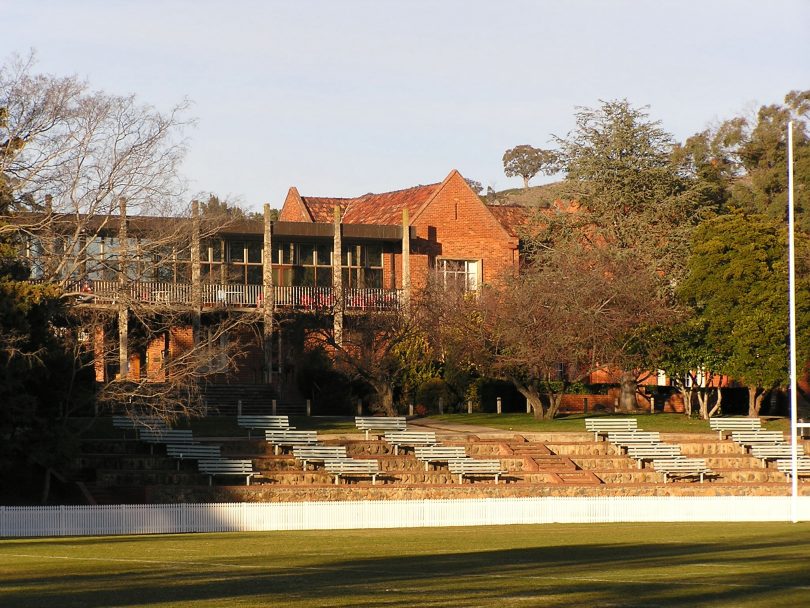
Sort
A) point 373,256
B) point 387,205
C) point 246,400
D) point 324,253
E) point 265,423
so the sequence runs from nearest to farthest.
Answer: point 265,423, point 246,400, point 324,253, point 373,256, point 387,205

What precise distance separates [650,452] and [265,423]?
11499mm

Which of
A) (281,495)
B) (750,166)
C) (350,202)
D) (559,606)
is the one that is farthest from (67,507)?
(750,166)

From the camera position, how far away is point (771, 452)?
133ft

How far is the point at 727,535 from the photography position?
25.0 metres

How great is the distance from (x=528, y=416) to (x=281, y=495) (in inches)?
624

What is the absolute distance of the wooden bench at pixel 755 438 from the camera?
41.6 meters

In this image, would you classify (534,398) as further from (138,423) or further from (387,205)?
(138,423)

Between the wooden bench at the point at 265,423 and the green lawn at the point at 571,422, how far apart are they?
305 inches

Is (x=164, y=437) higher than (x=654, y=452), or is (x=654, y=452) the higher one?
(x=164, y=437)

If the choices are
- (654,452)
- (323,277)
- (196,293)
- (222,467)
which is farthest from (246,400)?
(654,452)

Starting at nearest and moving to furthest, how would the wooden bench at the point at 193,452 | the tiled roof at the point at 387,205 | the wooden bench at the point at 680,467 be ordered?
the wooden bench at the point at 193,452
the wooden bench at the point at 680,467
the tiled roof at the point at 387,205

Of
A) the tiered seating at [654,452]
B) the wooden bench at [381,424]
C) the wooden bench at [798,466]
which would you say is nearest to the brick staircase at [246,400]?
the wooden bench at [381,424]

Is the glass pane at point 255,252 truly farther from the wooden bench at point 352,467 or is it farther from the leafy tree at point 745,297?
the wooden bench at point 352,467

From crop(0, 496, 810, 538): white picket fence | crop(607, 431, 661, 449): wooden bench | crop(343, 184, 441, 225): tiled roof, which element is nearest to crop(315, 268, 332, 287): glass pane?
crop(343, 184, 441, 225): tiled roof
